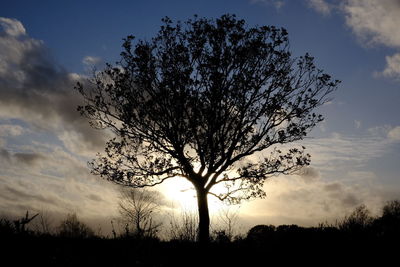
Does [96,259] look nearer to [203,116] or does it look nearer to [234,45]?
[203,116]

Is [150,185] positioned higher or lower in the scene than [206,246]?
higher

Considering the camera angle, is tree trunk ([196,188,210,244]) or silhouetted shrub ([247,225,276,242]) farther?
tree trunk ([196,188,210,244])

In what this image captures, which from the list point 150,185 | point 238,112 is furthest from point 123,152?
point 238,112

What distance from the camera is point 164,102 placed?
82.0 ft

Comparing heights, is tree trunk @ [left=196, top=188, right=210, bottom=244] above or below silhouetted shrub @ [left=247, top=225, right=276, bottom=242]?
above

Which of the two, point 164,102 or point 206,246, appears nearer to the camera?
point 206,246

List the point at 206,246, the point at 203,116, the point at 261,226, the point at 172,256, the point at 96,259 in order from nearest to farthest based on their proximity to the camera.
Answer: the point at 96,259
the point at 172,256
the point at 206,246
the point at 261,226
the point at 203,116

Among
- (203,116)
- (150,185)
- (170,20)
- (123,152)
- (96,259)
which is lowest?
(96,259)

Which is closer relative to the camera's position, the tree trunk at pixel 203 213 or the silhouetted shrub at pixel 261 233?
the silhouetted shrub at pixel 261 233

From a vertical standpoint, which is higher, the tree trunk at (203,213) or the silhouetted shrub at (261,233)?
the tree trunk at (203,213)

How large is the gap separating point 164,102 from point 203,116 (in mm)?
2769

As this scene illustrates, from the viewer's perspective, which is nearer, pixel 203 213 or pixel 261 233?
pixel 261 233

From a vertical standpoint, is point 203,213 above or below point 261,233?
above

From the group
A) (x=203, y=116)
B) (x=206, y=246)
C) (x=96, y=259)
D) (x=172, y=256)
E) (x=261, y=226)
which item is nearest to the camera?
(x=96, y=259)
